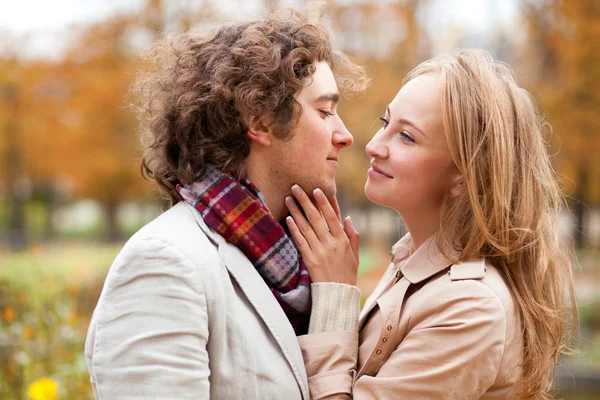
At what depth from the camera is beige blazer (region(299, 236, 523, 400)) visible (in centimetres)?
222

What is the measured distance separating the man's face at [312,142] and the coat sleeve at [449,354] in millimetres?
664

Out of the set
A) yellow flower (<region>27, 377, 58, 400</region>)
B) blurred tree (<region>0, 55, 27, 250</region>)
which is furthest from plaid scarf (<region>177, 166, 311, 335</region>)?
blurred tree (<region>0, 55, 27, 250</region>)

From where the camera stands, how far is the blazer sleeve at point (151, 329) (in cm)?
198

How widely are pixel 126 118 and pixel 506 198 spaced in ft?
35.4

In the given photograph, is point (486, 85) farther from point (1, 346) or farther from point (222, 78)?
point (1, 346)

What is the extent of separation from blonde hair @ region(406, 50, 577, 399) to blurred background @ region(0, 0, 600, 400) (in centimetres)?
96

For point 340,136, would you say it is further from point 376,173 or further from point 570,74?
point 570,74

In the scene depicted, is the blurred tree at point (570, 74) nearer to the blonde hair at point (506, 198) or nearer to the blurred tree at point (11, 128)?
the blonde hair at point (506, 198)

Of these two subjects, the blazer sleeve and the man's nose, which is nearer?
the blazer sleeve

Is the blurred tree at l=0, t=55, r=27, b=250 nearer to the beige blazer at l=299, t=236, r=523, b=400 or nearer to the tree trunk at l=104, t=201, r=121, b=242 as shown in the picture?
the tree trunk at l=104, t=201, r=121, b=242

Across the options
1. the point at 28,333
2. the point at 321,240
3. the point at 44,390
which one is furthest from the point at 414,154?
the point at 28,333

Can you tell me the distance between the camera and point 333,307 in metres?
2.49

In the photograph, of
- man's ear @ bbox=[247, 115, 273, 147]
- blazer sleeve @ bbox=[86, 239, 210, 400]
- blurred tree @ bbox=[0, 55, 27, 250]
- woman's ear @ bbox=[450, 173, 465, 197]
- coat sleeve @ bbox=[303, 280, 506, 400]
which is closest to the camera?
blazer sleeve @ bbox=[86, 239, 210, 400]

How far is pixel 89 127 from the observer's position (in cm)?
1250
